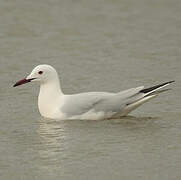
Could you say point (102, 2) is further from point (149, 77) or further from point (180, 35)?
point (149, 77)

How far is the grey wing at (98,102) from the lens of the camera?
12.2 metres

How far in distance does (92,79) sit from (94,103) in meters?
2.13

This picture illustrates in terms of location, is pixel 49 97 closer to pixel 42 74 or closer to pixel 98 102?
pixel 42 74

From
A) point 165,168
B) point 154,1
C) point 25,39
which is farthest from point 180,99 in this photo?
point 154,1

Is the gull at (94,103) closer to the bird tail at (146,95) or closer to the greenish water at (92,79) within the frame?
the bird tail at (146,95)

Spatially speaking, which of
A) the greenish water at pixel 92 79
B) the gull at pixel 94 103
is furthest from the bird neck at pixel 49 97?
the greenish water at pixel 92 79

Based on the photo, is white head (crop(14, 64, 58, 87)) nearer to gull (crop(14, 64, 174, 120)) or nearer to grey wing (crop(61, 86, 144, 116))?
gull (crop(14, 64, 174, 120))

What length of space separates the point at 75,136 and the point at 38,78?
67.6 inches

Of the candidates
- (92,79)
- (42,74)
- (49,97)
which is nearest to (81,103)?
(49,97)

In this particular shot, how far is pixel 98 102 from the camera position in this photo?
12.3m

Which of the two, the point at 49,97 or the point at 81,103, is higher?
the point at 49,97

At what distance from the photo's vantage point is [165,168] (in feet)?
31.9

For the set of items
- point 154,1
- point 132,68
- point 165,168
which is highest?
point 154,1

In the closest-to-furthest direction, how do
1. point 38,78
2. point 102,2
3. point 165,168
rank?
point 165,168, point 38,78, point 102,2
